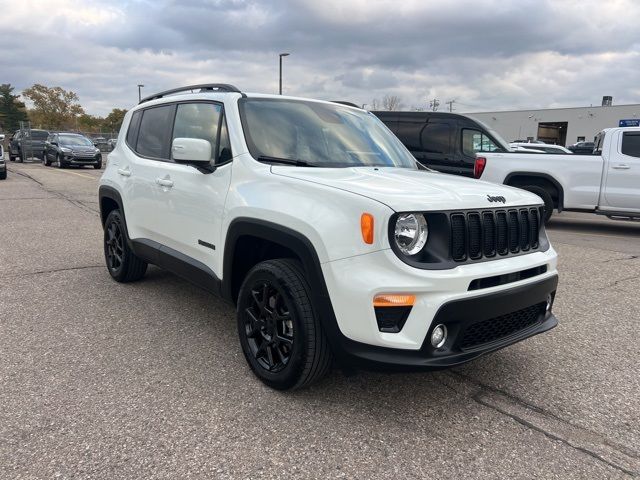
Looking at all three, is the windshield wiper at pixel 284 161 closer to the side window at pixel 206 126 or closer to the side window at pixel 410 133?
the side window at pixel 206 126

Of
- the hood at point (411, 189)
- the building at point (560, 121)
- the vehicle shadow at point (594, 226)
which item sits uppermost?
the building at point (560, 121)

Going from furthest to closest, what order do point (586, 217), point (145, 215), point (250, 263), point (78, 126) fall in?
point (78, 126), point (586, 217), point (145, 215), point (250, 263)

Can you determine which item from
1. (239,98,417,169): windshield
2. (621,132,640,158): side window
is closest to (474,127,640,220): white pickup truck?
(621,132,640,158): side window

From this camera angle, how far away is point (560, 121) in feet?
190

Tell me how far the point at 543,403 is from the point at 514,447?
1.86 feet

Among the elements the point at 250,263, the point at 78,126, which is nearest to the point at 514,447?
the point at 250,263

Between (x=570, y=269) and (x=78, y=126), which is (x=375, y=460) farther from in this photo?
(x=78, y=126)

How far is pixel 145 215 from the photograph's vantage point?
175 inches

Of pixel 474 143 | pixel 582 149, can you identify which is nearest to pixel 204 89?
pixel 474 143

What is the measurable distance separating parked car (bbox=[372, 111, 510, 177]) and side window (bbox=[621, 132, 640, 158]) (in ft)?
6.79

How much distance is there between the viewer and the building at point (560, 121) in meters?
53.4

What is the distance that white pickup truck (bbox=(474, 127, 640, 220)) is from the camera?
9039 millimetres

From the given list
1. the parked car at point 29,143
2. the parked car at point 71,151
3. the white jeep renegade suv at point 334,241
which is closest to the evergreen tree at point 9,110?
the parked car at point 29,143

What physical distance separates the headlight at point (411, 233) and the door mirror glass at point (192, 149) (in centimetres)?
150
